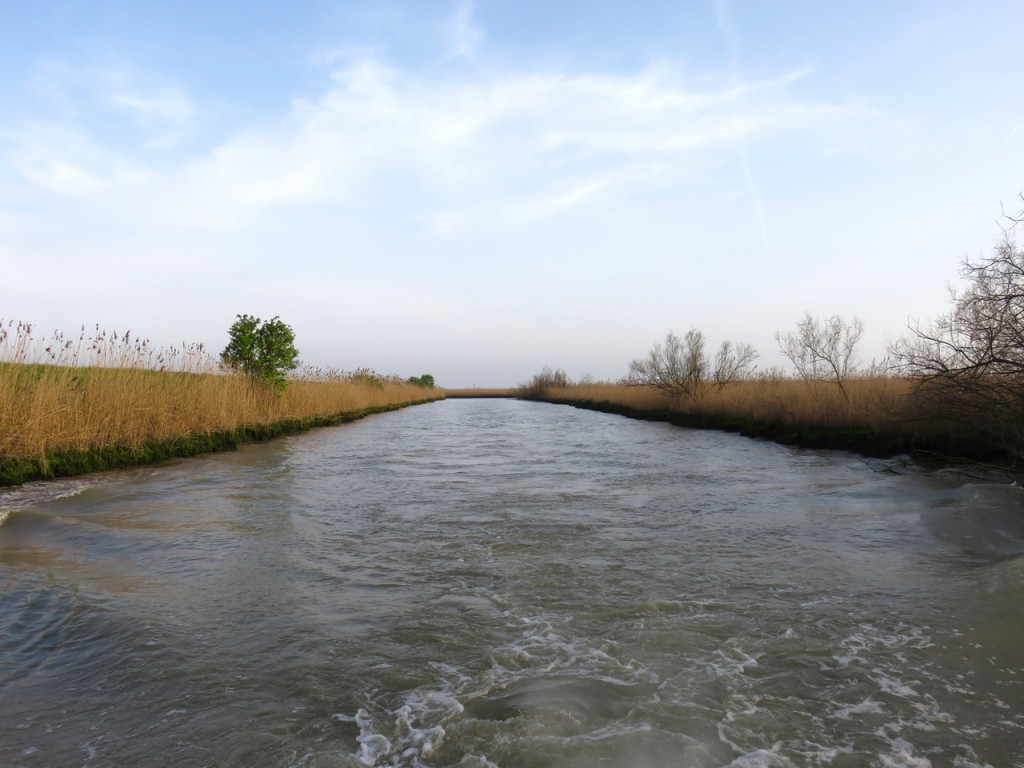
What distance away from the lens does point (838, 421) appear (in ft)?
52.8

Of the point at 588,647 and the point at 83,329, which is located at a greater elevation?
the point at 83,329

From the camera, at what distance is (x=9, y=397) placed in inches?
360

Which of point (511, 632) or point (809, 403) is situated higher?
point (809, 403)

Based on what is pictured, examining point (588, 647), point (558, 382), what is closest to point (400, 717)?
point (588, 647)

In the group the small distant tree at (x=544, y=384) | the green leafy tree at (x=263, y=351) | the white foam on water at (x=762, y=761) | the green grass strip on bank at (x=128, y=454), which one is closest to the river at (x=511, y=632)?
the white foam on water at (x=762, y=761)

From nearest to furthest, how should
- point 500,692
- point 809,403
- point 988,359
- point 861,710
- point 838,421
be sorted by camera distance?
1. point 861,710
2. point 500,692
3. point 988,359
4. point 838,421
5. point 809,403

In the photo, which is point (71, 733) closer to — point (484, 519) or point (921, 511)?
point (484, 519)

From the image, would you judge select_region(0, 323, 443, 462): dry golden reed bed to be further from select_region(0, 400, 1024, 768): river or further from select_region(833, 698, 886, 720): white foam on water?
select_region(833, 698, 886, 720): white foam on water

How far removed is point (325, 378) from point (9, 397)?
1943 centimetres

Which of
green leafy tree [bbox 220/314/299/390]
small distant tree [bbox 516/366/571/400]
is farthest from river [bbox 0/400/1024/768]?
small distant tree [bbox 516/366/571/400]

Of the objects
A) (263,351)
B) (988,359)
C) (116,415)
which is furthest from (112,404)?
(988,359)

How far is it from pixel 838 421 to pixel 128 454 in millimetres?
16483

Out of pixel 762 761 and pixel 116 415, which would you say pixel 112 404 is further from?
pixel 762 761

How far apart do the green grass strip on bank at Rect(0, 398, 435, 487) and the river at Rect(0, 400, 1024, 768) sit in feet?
4.38
